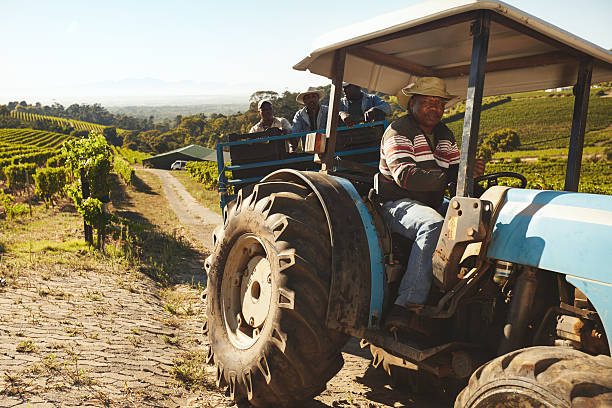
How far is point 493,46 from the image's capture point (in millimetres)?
3275

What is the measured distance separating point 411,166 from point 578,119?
1.44m

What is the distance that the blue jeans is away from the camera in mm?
2605

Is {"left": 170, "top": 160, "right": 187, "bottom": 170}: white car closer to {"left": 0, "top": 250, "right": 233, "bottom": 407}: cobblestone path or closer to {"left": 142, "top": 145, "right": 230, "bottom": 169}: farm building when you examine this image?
{"left": 142, "top": 145, "right": 230, "bottom": 169}: farm building

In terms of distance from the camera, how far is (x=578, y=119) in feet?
11.0

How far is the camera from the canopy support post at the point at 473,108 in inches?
96.3

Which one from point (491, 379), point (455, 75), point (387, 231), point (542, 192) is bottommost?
point (491, 379)

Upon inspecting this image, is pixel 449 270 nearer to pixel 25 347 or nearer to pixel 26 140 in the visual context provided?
pixel 25 347

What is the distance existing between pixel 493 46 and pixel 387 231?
1534 mm

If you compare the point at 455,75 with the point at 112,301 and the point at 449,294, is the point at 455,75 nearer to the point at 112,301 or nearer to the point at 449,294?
the point at 449,294

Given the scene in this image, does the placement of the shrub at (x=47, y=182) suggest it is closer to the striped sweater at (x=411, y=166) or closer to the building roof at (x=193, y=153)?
the striped sweater at (x=411, y=166)

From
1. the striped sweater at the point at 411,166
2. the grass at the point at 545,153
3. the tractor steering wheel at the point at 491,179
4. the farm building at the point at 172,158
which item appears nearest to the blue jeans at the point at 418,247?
the striped sweater at the point at 411,166

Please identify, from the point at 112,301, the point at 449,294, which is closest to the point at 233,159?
the point at 112,301

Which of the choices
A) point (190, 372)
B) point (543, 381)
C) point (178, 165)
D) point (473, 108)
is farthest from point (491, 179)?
point (178, 165)

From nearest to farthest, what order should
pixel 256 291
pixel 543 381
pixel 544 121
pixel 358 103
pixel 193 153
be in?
pixel 543 381
pixel 256 291
pixel 358 103
pixel 544 121
pixel 193 153
